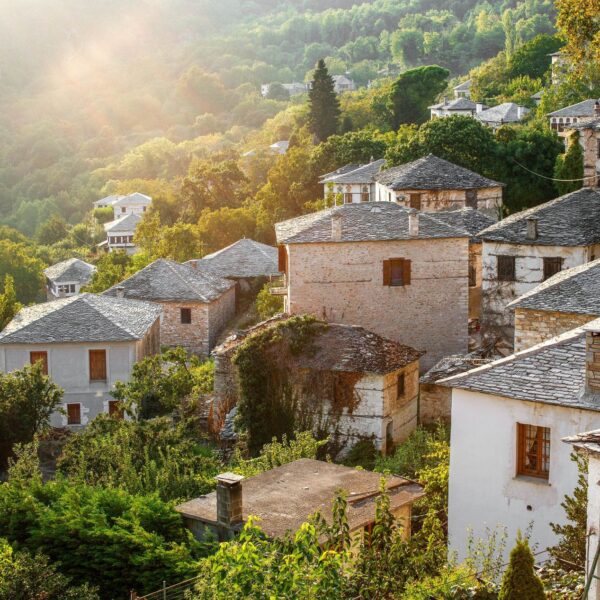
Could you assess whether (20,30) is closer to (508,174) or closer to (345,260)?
(508,174)

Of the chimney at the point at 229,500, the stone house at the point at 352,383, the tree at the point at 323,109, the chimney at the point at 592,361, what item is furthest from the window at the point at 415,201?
the tree at the point at 323,109

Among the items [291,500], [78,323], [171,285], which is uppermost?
[171,285]

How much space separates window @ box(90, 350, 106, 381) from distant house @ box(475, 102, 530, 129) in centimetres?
3883

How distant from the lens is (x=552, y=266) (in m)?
29.5

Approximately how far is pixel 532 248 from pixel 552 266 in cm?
75

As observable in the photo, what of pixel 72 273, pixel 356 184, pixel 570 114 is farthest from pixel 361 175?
pixel 72 273

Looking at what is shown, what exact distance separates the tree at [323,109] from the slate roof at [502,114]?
9.43 metres

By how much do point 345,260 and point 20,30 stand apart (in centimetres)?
16925

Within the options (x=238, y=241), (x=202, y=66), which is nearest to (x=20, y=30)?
(x=202, y=66)

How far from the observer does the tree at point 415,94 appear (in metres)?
69.9

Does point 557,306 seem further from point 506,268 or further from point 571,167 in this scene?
point 571,167

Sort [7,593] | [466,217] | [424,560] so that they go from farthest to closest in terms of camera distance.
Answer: [466,217]
[7,593]
[424,560]

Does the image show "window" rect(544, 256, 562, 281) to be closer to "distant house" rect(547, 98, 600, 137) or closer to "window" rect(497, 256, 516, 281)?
"window" rect(497, 256, 516, 281)

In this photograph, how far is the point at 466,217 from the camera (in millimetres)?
36438
